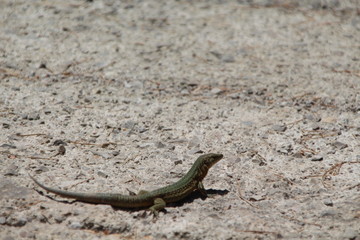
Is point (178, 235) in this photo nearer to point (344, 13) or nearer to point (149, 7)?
point (149, 7)

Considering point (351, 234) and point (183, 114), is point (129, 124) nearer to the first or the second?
point (183, 114)

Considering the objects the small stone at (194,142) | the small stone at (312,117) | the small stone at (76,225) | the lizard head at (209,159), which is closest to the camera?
the small stone at (76,225)

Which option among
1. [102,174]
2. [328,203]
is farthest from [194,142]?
[328,203]

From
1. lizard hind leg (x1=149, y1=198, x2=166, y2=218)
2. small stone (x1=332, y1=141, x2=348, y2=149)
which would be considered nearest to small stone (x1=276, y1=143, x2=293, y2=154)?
small stone (x1=332, y1=141, x2=348, y2=149)

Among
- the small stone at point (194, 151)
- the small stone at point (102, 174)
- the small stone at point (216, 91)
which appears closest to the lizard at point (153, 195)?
the small stone at point (102, 174)

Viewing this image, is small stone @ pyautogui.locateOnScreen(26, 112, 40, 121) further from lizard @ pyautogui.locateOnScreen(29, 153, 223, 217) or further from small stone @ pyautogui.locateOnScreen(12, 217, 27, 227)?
small stone @ pyautogui.locateOnScreen(12, 217, 27, 227)

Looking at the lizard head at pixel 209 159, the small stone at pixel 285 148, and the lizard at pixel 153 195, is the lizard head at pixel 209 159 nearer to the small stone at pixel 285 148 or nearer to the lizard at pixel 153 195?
the lizard at pixel 153 195

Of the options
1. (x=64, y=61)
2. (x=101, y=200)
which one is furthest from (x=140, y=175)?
(x=64, y=61)
